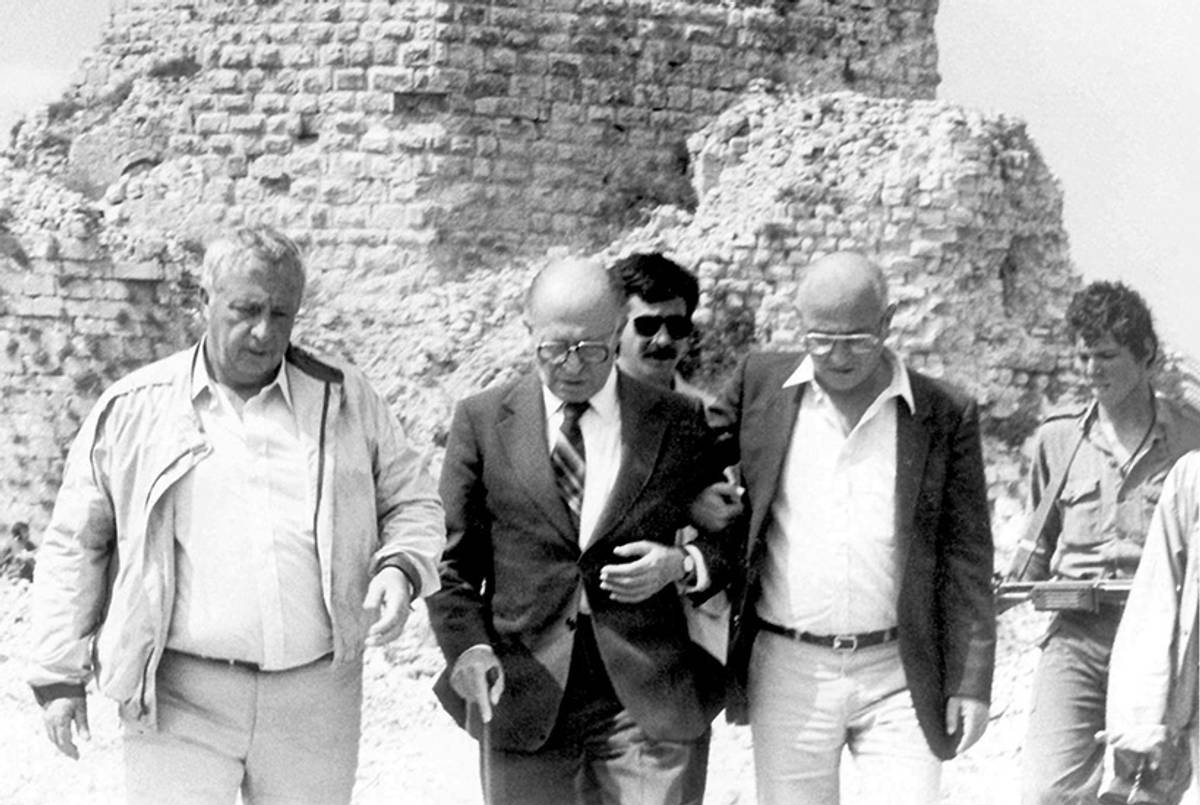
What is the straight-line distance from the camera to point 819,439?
7656 millimetres

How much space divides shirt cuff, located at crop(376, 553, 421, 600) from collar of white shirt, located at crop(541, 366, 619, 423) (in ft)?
2.04

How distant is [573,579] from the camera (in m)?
7.49

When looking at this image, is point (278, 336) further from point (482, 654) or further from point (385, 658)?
point (385, 658)

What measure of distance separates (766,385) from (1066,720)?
1.79 meters

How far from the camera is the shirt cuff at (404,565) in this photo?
23.7ft

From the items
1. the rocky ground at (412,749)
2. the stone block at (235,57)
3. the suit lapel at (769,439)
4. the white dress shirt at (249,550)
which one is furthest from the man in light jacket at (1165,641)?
the stone block at (235,57)

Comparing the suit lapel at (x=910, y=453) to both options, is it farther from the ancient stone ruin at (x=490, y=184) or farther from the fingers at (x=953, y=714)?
the ancient stone ruin at (x=490, y=184)

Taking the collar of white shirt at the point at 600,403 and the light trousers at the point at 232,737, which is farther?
the collar of white shirt at the point at 600,403

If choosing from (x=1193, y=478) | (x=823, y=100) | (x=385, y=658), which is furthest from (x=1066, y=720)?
(x=823, y=100)

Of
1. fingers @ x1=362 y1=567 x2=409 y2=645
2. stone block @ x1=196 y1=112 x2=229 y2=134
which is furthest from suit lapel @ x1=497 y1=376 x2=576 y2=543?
stone block @ x1=196 y1=112 x2=229 y2=134

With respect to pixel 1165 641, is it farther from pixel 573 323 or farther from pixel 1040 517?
pixel 1040 517

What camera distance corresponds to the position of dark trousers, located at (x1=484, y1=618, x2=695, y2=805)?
7441 mm

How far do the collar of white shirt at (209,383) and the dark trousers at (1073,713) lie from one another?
2828 mm

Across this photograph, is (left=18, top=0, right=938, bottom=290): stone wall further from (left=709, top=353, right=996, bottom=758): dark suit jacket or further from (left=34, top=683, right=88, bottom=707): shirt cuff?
(left=34, top=683, right=88, bottom=707): shirt cuff
